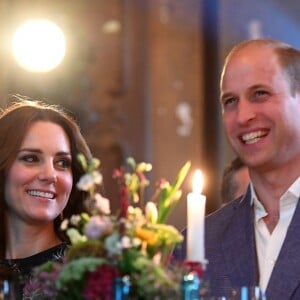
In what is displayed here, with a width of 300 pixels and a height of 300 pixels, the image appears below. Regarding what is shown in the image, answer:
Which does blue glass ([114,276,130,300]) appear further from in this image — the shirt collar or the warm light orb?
the warm light orb

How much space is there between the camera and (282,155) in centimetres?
285

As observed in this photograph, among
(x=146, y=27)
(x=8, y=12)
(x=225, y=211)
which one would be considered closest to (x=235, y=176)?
(x=225, y=211)

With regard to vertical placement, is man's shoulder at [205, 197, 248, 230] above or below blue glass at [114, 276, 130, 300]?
above

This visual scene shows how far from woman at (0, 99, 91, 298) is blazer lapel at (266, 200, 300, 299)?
68 cm

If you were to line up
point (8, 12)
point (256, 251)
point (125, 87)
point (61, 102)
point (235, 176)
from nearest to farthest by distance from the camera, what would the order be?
point (256, 251), point (235, 176), point (8, 12), point (61, 102), point (125, 87)

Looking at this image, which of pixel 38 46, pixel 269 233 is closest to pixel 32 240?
pixel 269 233

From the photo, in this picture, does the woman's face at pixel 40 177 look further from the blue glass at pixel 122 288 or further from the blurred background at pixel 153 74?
the blurred background at pixel 153 74

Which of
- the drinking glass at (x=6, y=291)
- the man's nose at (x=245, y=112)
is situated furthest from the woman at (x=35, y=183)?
the drinking glass at (x=6, y=291)

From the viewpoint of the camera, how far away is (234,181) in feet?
13.8

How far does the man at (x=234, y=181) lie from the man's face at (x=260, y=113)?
4.15 ft

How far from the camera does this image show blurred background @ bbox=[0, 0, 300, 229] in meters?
7.80

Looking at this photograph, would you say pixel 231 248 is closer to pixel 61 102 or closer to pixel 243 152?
pixel 243 152

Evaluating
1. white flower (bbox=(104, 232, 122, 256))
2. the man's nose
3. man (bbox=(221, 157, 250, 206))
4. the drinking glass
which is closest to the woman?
the man's nose

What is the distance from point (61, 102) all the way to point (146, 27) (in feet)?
4.63
